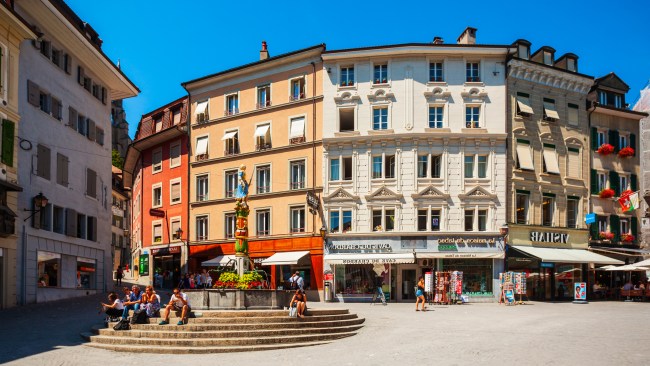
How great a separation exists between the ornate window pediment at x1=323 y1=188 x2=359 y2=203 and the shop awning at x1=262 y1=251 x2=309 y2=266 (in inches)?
139

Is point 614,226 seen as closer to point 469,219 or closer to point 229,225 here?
point 469,219

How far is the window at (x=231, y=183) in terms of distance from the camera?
1784 inches

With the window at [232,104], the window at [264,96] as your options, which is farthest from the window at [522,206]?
the window at [232,104]

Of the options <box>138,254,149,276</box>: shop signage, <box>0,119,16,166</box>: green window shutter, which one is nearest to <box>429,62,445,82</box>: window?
<box>0,119,16,166</box>: green window shutter

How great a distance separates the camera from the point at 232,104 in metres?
46.5

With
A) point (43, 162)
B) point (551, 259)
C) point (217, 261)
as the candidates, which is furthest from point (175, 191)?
point (551, 259)

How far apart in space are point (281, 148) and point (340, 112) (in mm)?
4506

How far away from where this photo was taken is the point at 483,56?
40781mm

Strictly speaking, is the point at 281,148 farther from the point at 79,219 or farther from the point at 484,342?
the point at 484,342

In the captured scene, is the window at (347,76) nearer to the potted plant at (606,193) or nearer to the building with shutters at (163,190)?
the building with shutters at (163,190)

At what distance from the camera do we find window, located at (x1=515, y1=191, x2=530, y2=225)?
4081 cm

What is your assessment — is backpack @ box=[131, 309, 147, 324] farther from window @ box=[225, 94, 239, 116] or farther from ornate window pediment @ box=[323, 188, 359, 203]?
window @ box=[225, 94, 239, 116]

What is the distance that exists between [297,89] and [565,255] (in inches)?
758

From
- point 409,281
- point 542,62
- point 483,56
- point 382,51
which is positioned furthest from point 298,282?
point 542,62
